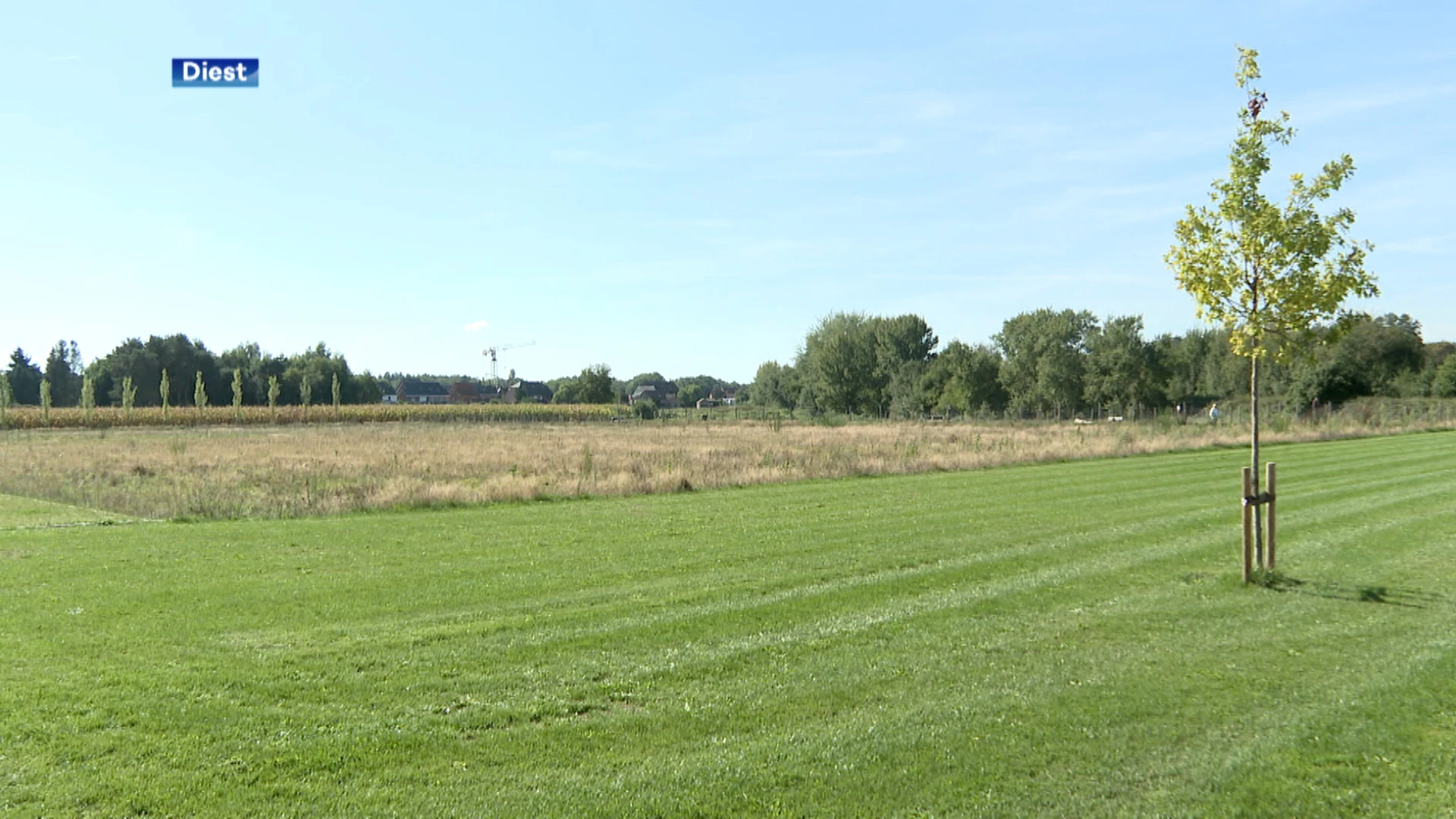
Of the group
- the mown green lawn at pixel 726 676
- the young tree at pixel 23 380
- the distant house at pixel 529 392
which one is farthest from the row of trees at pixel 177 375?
the mown green lawn at pixel 726 676

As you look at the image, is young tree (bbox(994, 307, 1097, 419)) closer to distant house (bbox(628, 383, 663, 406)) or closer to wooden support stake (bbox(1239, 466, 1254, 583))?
wooden support stake (bbox(1239, 466, 1254, 583))

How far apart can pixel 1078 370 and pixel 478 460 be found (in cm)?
6185

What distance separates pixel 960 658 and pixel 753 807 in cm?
322

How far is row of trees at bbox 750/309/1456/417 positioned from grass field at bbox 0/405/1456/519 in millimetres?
23853

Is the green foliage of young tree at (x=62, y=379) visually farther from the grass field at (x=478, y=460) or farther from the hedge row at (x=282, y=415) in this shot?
the grass field at (x=478, y=460)

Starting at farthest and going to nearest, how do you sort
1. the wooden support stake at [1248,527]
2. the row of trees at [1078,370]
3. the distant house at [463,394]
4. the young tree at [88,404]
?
1. the distant house at [463,394]
2. the row of trees at [1078,370]
3. the young tree at [88,404]
4. the wooden support stake at [1248,527]

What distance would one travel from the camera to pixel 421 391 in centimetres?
17475

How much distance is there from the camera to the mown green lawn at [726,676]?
5105 millimetres

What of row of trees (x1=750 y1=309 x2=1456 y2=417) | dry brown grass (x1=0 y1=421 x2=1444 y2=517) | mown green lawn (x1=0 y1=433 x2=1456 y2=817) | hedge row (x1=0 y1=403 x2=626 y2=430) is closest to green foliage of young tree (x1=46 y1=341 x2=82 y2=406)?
hedge row (x1=0 y1=403 x2=626 y2=430)

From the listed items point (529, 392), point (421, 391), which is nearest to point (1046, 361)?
point (529, 392)

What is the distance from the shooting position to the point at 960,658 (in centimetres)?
763

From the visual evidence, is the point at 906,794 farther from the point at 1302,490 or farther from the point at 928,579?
the point at 1302,490

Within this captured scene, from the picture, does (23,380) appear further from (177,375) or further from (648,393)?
(648,393)

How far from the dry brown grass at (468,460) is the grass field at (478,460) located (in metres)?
0.08
